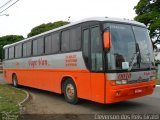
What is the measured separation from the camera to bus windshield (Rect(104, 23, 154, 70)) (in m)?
9.64

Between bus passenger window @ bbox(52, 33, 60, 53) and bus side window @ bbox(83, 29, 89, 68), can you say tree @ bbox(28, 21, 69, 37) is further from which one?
bus side window @ bbox(83, 29, 89, 68)

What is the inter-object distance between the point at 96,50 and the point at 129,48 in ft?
3.65

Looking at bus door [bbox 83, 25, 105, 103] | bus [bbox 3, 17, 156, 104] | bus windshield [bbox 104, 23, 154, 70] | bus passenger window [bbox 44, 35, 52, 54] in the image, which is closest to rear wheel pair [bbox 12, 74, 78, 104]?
bus [bbox 3, 17, 156, 104]

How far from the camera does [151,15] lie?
43.6m

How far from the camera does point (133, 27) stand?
10.6 metres

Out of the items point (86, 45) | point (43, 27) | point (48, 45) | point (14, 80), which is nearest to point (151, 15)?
point (43, 27)

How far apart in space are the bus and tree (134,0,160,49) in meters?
31.1

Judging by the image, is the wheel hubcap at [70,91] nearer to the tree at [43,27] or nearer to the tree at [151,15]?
the tree at [151,15]

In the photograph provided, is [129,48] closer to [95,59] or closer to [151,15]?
[95,59]

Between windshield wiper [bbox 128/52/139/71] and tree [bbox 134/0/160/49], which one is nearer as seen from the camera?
windshield wiper [bbox 128/52/139/71]

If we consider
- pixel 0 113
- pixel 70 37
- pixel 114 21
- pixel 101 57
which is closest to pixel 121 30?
pixel 114 21

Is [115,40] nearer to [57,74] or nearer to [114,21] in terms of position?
[114,21]

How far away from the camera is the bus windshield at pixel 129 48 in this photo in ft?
31.6

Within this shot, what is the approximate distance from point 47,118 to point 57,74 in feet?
12.3
